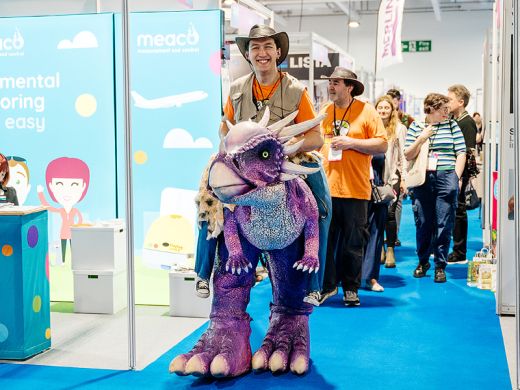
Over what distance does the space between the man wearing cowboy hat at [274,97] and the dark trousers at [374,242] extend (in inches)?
83.4

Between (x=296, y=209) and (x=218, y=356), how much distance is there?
814 millimetres

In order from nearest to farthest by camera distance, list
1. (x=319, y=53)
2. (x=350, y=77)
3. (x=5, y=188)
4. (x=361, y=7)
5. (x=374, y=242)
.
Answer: (x=5, y=188), (x=350, y=77), (x=374, y=242), (x=319, y=53), (x=361, y=7)

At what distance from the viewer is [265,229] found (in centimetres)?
269

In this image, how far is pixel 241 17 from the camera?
18.7 feet

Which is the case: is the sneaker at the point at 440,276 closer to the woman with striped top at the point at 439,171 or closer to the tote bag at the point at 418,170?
the woman with striped top at the point at 439,171

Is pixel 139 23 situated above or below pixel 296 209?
above

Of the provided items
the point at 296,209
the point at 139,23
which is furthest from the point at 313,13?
the point at 296,209

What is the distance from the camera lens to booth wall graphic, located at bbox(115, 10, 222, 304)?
4203 mm

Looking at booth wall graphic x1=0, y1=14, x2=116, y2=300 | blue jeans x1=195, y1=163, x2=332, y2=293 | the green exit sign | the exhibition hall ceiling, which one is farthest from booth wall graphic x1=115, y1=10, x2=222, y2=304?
the green exit sign

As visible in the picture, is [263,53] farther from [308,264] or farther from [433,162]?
[433,162]

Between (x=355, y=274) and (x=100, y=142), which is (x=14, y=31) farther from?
(x=355, y=274)

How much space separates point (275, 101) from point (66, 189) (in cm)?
211

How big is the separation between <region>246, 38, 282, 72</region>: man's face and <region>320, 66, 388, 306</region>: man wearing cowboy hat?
133 centimetres

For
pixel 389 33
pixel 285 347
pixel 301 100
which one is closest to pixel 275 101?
pixel 301 100
